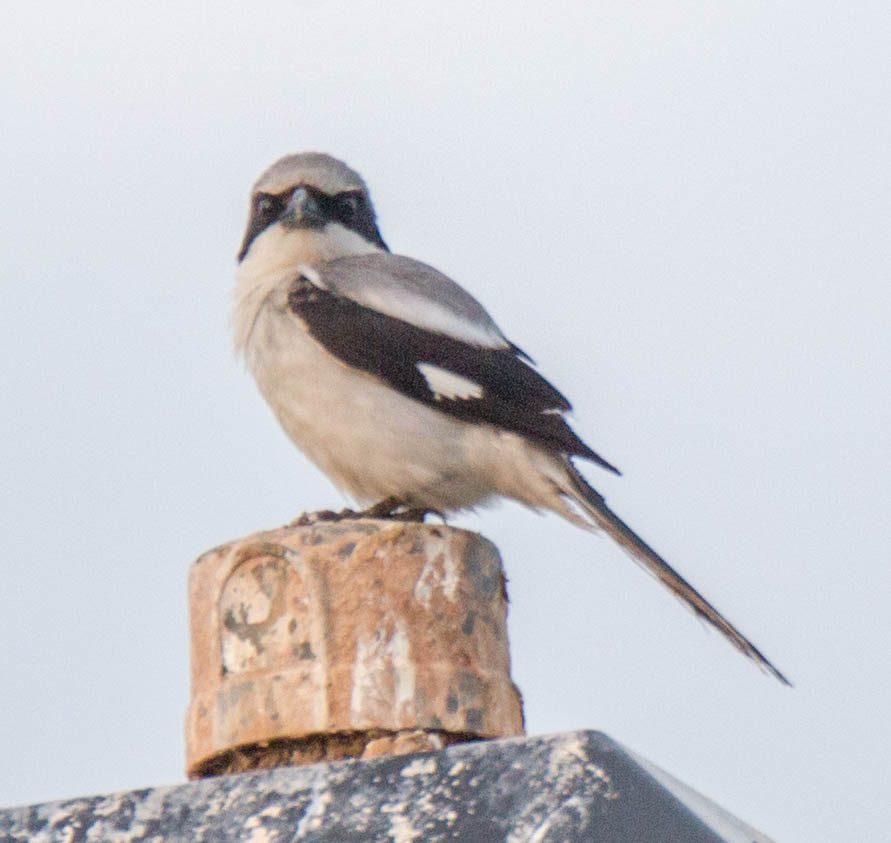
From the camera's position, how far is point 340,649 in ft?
9.49

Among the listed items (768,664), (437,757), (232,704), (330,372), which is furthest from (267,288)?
(437,757)

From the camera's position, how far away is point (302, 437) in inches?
180

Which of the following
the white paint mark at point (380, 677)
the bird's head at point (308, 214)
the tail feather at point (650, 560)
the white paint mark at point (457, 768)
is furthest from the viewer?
the bird's head at point (308, 214)

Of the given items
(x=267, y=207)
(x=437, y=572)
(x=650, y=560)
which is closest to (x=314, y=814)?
(x=437, y=572)

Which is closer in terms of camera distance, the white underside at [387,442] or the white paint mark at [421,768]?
the white paint mark at [421,768]

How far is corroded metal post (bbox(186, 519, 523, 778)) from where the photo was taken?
2881 mm

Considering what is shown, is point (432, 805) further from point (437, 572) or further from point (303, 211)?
point (303, 211)

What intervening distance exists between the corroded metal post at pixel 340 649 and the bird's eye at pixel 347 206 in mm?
2575

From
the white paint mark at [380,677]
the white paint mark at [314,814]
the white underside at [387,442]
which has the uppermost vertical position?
the white underside at [387,442]

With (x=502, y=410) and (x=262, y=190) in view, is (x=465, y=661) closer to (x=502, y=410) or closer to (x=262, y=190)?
(x=502, y=410)

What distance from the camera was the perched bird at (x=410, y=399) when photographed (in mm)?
4484

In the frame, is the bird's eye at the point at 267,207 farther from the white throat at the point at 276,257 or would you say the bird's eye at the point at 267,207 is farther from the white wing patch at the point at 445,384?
the white wing patch at the point at 445,384

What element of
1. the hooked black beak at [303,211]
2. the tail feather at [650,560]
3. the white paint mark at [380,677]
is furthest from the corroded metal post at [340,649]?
the hooked black beak at [303,211]

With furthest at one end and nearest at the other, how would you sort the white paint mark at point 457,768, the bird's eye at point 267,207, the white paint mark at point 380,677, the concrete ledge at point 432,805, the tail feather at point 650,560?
the bird's eye at point 267,207, the tail feather at point 650,560, the white paint mark at point 380,677, the white paint mark at point 457,768, the concrete ledge at point 432,805
